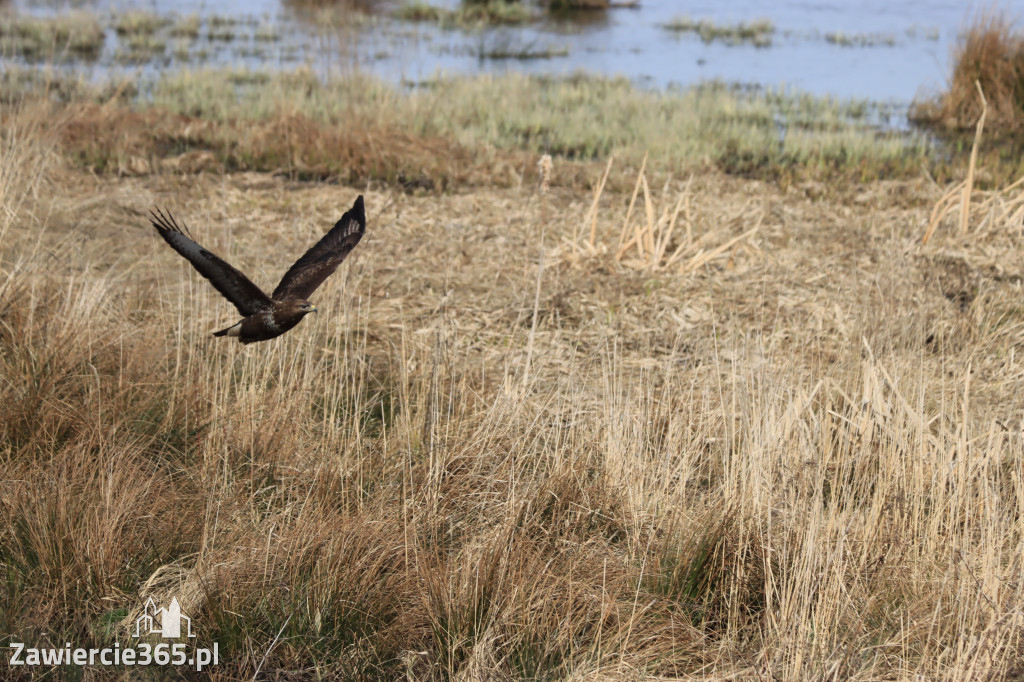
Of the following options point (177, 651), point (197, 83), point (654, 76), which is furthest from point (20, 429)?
point (654, 76)

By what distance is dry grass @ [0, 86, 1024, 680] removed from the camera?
8.59 feet

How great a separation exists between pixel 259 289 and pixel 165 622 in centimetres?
98

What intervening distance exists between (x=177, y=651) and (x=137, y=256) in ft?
12.1

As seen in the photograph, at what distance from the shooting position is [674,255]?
5734mm

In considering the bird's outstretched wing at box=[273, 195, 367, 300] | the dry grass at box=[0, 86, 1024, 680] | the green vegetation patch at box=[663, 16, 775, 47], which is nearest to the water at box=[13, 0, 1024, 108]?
the green vegetation patch at box=[663, 16, 775, 47]

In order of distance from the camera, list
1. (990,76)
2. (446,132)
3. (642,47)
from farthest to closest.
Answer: (642,47), (990,76), (446,132)

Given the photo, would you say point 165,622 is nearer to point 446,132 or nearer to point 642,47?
point 446,132

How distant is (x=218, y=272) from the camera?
2.66 metres

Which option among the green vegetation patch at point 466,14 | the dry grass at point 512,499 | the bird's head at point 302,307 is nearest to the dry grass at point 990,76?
the dry grass at point 512,499

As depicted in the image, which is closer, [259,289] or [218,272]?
[218,272]

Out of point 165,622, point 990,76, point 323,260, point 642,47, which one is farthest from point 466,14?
point 165,622

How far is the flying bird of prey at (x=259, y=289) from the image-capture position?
8.43 ft
